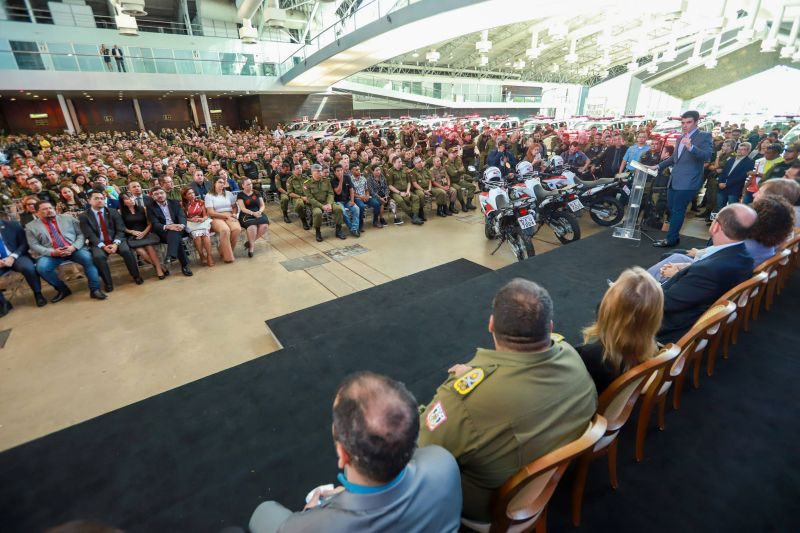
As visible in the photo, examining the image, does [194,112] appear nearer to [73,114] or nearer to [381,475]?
[73,114]

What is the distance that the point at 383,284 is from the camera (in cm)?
444

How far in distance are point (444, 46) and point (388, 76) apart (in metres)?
4.92

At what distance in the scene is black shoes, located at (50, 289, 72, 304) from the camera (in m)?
4.43

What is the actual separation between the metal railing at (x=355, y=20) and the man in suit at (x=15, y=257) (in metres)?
11.1

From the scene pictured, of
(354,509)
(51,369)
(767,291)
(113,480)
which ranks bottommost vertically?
(51,369)

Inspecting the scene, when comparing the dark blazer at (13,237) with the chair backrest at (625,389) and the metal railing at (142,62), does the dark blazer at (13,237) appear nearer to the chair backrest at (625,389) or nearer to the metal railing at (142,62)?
the chair backrest at (625,389)

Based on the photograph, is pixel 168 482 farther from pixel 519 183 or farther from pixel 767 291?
pixel 519 183

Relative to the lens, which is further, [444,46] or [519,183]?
[444,46]

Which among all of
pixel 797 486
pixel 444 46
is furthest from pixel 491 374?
pixel 444 46

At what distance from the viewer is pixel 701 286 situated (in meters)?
2.06

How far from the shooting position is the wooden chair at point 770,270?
2277 mm

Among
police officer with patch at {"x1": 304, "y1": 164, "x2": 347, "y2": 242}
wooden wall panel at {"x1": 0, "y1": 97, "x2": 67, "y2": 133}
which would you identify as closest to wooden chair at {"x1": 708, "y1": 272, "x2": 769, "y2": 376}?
police officer with patch at {"x1": 304, "y1": 164, "x2": 347, "y2": 242}

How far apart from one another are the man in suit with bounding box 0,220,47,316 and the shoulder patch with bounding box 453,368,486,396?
5.38 m

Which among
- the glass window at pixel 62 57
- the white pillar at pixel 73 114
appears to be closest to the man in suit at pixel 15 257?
the glass window at pixel 62 57
